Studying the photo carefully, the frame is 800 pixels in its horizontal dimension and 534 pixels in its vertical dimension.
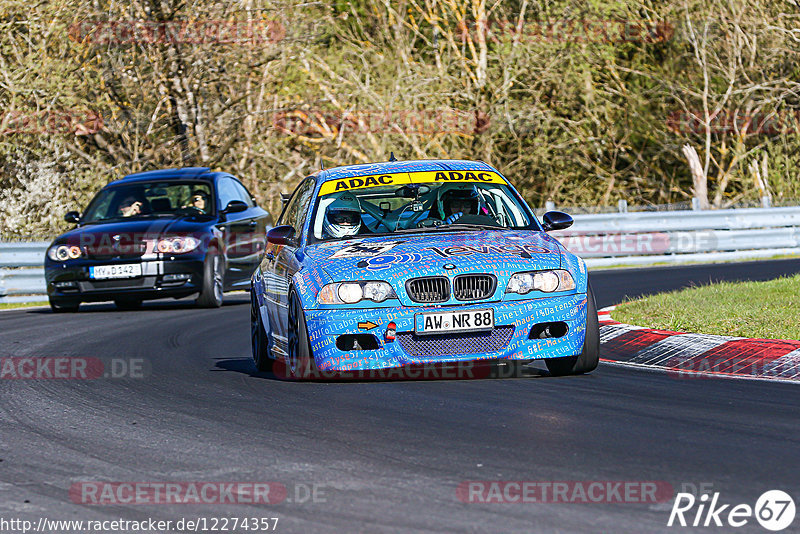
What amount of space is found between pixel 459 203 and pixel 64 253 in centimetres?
819

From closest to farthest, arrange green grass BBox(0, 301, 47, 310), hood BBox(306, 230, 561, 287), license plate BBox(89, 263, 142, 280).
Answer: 1. hood BBox(306, 230, 561, 287)
2. license plate BBox(89, 263, 142, 280)
3. green grass BBox(0, 301, 47, 310)

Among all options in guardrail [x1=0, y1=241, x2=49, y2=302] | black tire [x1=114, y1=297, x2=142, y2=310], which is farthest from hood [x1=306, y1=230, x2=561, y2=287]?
guardrail [x1=0, y1=241, x2=49, y2=302]

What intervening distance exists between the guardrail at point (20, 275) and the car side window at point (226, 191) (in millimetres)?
3672

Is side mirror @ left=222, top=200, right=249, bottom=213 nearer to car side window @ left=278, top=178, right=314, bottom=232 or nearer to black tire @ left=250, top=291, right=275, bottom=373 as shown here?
car side window @ left=278, top=178, right=314, bottom=232

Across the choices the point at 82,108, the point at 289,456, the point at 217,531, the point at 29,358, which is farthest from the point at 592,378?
the point at 82,108

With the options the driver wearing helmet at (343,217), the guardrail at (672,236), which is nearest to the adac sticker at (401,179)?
the driver wearing helmet at (343,217)

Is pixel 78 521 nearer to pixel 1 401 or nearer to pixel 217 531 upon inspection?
pixel 217 531

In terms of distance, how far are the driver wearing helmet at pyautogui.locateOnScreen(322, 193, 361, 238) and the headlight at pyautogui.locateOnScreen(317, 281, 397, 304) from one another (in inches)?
46.5

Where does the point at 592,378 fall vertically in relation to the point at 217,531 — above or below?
below

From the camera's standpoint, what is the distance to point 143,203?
1759 centimetres

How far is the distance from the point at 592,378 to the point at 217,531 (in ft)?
14.4

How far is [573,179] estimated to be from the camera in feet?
113

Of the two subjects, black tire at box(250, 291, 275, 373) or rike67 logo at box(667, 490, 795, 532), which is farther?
black tire at box(250, 291, 275, 373)

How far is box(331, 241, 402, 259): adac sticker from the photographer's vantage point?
8914 mm
